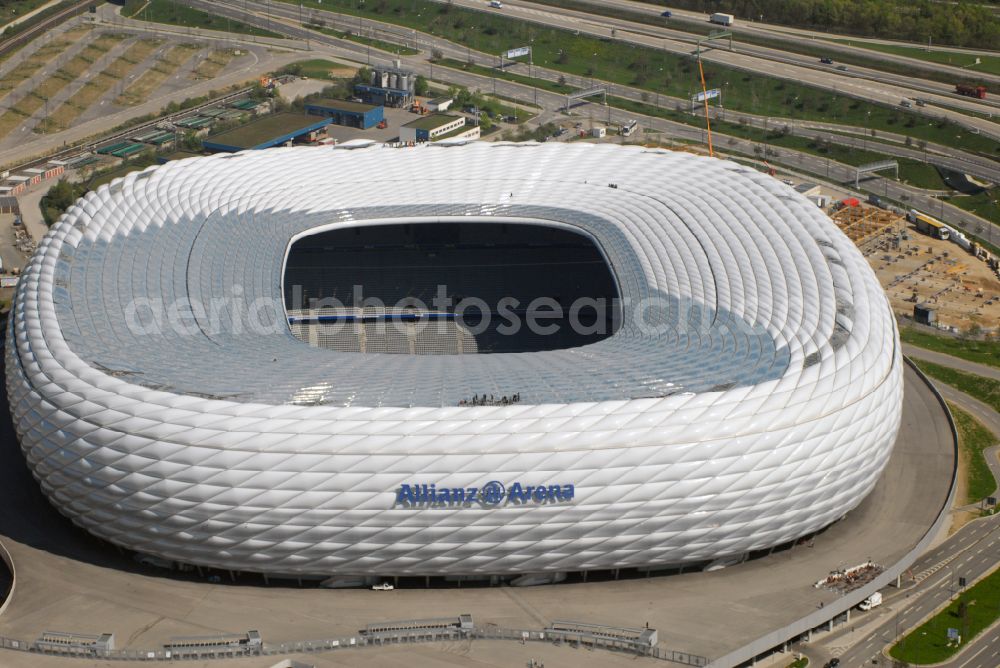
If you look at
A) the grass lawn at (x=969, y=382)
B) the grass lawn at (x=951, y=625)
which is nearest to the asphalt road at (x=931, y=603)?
the grass lawn at (x=951, y=625)

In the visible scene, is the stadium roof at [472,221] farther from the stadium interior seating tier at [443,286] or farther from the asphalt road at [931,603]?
the asphalt road at [931,603]

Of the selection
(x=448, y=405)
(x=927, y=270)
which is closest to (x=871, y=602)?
(x=448, y=405)

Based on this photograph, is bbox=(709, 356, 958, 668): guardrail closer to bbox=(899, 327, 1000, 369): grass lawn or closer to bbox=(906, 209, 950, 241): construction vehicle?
bbox=(899, 327, 1000, 369): grass lawn

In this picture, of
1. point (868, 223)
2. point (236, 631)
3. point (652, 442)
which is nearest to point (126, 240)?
point (236, 631)

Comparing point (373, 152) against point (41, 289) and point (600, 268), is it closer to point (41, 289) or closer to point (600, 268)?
point (600, 268)

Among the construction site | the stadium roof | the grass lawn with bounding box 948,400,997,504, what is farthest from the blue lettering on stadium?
the construction site
